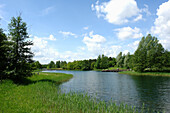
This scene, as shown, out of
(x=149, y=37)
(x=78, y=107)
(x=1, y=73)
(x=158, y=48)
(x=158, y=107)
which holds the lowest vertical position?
(x=158, y=107)

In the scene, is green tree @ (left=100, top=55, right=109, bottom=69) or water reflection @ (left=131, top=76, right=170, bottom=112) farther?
green tree @ (left=100, top=55, right=109, bottom=69)

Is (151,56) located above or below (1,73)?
above

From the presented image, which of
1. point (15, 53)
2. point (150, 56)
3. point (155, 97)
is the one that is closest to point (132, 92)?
point (155, 97)

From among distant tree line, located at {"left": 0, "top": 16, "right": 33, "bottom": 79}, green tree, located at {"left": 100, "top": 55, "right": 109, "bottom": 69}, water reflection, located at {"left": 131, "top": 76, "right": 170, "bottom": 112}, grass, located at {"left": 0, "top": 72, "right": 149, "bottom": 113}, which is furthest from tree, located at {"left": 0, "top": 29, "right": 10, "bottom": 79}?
green tree, located at {"left": 100, "top": 55, "right": 109, "bottom": 69}

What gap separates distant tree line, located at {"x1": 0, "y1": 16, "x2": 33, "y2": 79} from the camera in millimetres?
25016

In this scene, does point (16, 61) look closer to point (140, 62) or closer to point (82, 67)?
point (140, 62)

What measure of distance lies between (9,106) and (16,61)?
1652 cm

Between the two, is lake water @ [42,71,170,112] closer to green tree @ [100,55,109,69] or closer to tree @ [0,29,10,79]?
tree @ [0,29,10,79]

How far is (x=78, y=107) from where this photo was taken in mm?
12672

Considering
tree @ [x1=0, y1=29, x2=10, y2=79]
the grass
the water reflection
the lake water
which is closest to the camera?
the grass

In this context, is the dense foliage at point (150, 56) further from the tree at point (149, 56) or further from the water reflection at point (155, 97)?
the water reflection at point (155, 97)

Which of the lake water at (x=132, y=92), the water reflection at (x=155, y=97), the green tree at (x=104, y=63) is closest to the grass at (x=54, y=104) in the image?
the lake water at (x=132, y=92)

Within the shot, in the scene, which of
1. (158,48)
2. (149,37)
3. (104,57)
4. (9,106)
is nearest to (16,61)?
(9,106)

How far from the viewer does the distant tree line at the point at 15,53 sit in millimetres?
25016
